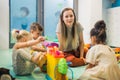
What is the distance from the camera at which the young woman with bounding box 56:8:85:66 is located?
2125 mm

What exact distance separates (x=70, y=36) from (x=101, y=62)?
0.91m

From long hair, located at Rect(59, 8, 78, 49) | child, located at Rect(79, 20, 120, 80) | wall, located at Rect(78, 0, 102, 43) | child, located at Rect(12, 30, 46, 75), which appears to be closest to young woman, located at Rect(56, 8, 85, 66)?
long hair, located at Rect(59, 8, 78, 49)

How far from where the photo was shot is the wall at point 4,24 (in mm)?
3795

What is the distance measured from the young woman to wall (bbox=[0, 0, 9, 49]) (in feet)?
6.34

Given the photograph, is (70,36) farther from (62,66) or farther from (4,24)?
(4,24)

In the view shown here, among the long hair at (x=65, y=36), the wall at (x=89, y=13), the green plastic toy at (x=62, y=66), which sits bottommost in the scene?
the green plastic toy at (x=62, y=66)

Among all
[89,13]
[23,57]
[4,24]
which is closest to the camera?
[23,57]

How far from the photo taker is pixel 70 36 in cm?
223

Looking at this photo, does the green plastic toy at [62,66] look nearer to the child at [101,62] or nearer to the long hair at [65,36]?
the child at [101,62]

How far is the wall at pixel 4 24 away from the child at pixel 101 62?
2.75 m

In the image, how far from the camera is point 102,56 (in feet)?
4.42

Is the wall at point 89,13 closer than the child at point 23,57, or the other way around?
the child at point 23,57

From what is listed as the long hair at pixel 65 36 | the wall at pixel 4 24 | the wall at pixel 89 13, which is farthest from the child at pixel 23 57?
the wall at pixel 89 13

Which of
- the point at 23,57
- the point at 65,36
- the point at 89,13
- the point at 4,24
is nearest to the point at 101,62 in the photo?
the point at 23,57
